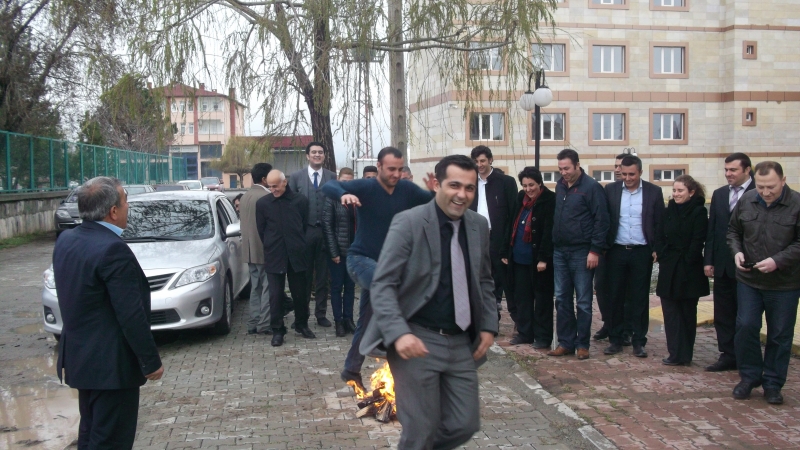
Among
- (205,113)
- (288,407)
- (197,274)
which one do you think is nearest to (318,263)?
(197,274)

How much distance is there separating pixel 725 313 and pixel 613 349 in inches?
48.2

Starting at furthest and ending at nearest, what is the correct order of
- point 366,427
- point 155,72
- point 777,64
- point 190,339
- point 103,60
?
point 777,64
point 103,60
point 155,72
point 190,339
point 366,427

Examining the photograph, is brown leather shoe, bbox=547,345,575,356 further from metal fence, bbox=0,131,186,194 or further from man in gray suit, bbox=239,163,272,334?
metal fence, bbox=0,131,186,194

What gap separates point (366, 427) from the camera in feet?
18.8

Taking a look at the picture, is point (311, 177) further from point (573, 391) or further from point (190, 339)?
point (573, 391)

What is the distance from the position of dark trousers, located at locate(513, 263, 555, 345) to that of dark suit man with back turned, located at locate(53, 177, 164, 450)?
510cm

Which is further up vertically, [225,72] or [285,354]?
[225,72]

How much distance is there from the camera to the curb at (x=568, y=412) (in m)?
5.27

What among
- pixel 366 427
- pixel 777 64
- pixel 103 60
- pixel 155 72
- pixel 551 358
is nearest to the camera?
pixel 366 427

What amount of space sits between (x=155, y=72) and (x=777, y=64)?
126 feet

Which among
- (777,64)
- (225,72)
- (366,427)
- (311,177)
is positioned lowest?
(366,427)

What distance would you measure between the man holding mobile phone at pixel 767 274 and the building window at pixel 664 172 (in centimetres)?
3554

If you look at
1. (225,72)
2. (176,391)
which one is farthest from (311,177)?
(176,391)

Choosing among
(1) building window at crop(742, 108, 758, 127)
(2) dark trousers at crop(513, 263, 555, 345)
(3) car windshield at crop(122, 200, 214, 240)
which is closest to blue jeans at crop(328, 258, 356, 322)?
(3) car windshield at crop(122, 200, 214, 240)
